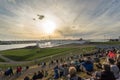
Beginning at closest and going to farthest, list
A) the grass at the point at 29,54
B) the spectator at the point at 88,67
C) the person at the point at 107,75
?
the person at the point at 107,75 → the spectator at the point at 88,67 → the grass at the point at 29,54

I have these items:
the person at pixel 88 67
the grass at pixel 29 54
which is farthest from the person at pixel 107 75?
the grass at pixel 29 54

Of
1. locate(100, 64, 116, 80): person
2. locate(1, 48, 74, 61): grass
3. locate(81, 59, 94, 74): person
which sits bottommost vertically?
locate(1, 48, 74, 61): grass

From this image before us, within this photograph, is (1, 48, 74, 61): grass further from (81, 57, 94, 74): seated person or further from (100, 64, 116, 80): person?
(100, 64, 116, 80): person

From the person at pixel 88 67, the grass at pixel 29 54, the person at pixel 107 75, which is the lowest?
the grass at pixel 29 54

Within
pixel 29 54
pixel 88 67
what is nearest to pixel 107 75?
pixel 88 67

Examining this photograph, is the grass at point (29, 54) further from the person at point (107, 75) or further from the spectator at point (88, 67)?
the person at point (107, 75)

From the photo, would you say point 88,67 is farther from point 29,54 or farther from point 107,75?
point 29,54

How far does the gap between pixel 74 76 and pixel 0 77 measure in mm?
25116

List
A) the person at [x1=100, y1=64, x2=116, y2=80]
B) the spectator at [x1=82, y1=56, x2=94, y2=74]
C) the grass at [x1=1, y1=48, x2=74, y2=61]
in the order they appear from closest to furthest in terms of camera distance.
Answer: the person at [x1=100, y1=64, x2=116, y2=80], the spectator at [x1=82, y1=56, x2=94, y2=74], the grass at [x1=1, y1=48, x2=74, y2=61]

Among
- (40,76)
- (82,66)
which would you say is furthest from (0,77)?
(82,66)

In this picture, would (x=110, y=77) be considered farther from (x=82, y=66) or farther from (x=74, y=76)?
(x=82, y=66)

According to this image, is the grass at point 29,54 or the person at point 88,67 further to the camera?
the grass at point 29,54

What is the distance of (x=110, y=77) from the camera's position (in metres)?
8.84

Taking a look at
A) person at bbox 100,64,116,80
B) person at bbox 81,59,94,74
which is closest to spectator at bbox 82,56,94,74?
person at bbox 81,59,94,74
